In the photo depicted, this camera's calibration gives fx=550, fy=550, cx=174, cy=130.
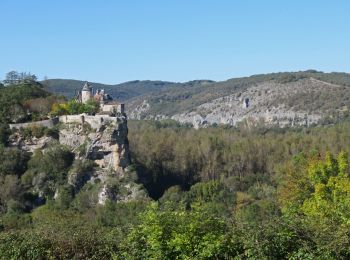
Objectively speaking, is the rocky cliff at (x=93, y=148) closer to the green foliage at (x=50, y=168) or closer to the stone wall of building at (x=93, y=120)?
the stone wall of building at (x=93, y=120)

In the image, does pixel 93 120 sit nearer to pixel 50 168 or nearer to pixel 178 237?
pixel 50 168

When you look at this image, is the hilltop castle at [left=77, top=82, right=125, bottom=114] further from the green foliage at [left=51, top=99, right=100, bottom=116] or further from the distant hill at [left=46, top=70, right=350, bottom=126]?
the distant hill at [left=46, top=70, right=350, bottom=126]

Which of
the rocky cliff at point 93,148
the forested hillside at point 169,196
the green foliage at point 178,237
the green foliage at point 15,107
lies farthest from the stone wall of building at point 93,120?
the green foliage at point 178,237

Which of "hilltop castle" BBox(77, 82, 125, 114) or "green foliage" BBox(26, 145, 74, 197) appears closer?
"green foliage" BBox(26, 145, 74, 197)

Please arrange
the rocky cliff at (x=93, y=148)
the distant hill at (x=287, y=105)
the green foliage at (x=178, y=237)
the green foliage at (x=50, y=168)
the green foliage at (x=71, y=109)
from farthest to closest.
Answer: the distant hill at (x=287, y=105) → the green foliage at (x=71, y=109) → the rocky cliff at (x=93, y=148) → the green foliage at (x=50, y=168) → the green foliage at (x=178, y=237)

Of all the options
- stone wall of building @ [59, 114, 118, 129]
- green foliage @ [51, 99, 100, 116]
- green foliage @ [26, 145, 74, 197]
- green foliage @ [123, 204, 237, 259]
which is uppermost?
green foliage @ [51, 99, 100, 116]

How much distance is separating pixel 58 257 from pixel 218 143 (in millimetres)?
69464

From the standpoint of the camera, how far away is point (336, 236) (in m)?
14.7

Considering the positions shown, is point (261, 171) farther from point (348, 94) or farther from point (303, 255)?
point (348, 94)

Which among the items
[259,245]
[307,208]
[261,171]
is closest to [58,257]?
[259,245]

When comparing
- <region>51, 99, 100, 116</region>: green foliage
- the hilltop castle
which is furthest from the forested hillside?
the hilltop castle

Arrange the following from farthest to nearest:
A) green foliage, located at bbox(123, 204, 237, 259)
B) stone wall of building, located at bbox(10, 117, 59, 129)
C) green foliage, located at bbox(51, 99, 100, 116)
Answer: green foliage, located at bbox(51, 99, 100, 116) < stone wall of building, located at bbox(10, 117, 59, 129) < green foliage, located at bbox(123, 204, 237, 259)

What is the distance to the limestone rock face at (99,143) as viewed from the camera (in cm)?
6016

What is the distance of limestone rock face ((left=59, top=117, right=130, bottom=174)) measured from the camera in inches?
2368
